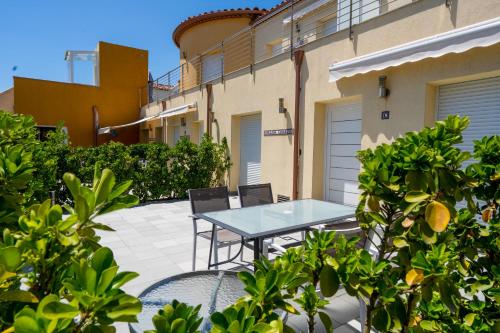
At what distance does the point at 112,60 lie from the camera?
2106cm

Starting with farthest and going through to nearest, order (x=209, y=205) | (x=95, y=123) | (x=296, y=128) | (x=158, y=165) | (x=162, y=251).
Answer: (x=95, y=123) < (x=158, y=165) < (x=296, y=128) < (x=162, y=251) < (x=209, y=205)

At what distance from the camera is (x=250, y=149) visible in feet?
39.9

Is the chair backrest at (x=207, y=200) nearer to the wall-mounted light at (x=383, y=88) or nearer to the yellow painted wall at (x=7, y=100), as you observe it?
the wall-mounted light at (x=383, y=88)

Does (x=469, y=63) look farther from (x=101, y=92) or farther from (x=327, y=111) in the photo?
(x=101, y=92)

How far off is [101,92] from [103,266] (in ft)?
73.3

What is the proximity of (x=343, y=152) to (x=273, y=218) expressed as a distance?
4577 mm

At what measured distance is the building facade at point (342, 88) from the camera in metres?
5.83

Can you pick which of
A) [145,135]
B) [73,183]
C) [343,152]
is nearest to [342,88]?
[343,152]

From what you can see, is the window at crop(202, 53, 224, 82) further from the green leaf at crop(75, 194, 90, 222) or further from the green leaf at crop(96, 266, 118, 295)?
the green leaf at crop(96, 266, 118, 295)

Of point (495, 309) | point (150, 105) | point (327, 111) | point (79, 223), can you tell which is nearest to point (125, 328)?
point (79, 223)

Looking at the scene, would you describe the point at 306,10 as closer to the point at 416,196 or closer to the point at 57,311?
the point at 416,196

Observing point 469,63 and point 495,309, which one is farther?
point 469,63

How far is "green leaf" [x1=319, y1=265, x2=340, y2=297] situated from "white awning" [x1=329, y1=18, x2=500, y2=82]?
544 cm

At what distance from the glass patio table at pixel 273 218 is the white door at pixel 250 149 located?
19.9ft
